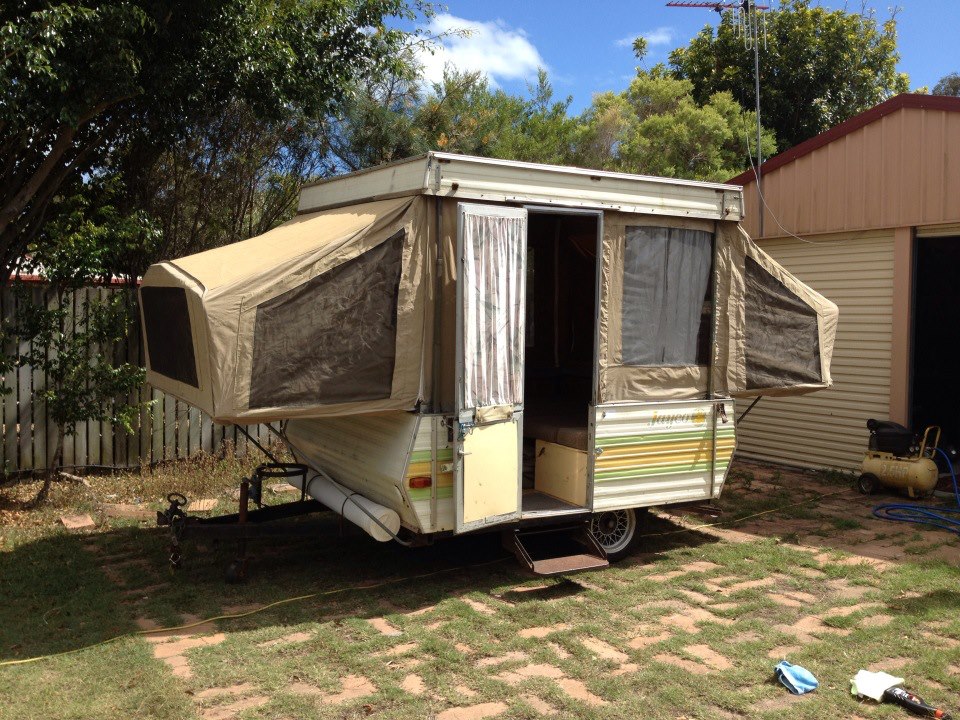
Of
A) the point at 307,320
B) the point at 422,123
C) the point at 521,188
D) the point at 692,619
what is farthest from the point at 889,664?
the point at 422,123

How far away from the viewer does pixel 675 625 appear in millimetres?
5363

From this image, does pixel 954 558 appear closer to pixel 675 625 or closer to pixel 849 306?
pixel 675 625

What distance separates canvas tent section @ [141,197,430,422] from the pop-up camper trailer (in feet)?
0.04

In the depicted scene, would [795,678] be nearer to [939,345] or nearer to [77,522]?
[77,522]

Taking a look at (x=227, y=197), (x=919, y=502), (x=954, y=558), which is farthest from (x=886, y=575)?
(x=227, y=197)

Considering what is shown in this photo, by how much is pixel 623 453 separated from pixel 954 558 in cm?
274

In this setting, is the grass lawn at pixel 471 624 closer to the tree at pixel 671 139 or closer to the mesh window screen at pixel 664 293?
the mesh window screen at pixel 664 293

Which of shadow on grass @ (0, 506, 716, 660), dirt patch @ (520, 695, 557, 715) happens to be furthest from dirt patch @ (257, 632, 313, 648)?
dirt patch @ (520, 695, 557, 715)

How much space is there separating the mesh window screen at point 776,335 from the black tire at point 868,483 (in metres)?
2.03

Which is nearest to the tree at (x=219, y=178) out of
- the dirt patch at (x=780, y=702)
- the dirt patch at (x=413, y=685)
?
the dirt patch at (x=413, y=685)

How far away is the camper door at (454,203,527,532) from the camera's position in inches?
219

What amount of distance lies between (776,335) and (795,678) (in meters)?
3.41

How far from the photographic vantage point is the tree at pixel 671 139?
19.5 meters

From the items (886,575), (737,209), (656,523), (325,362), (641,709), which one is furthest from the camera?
(656,523)
